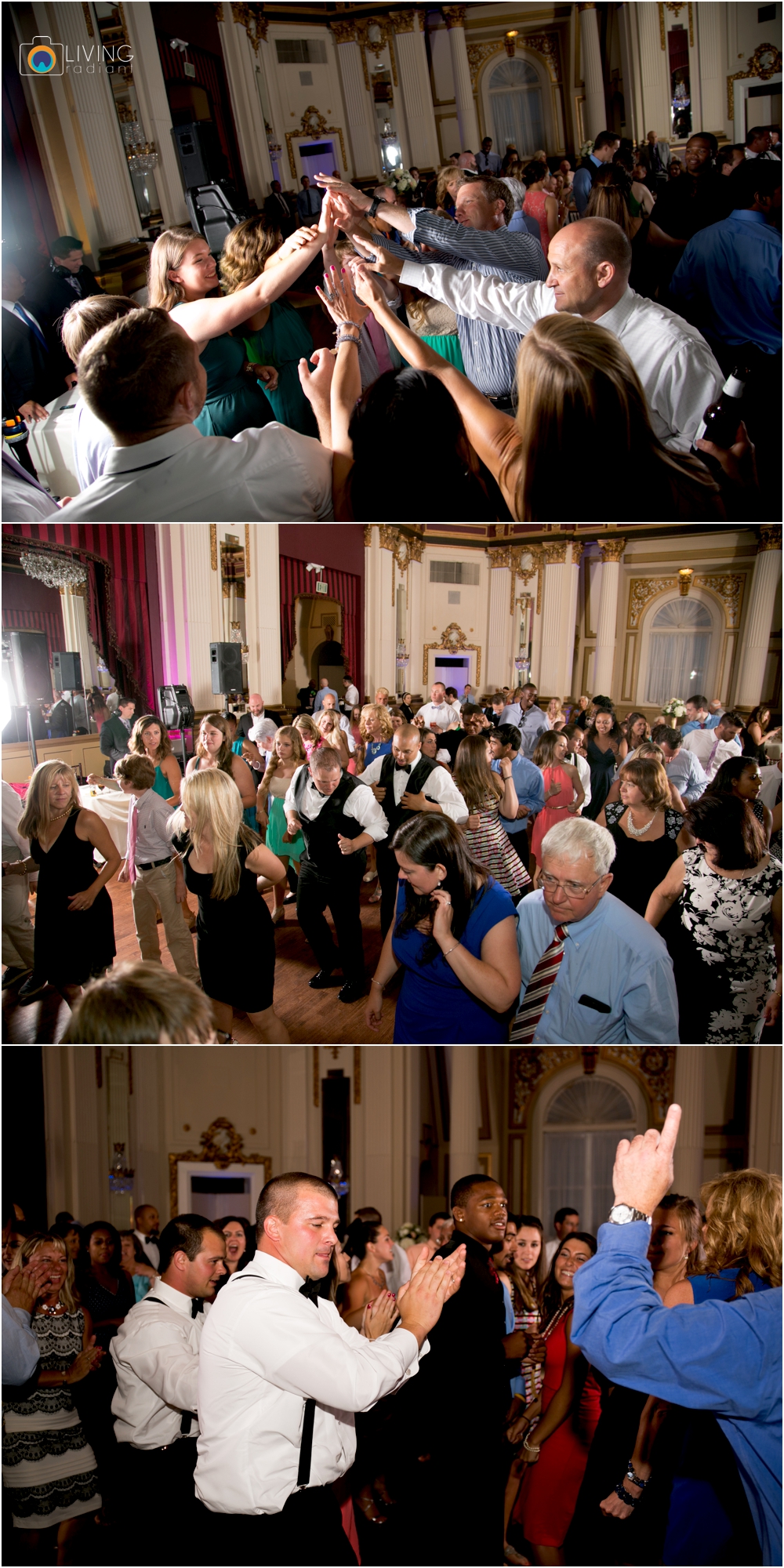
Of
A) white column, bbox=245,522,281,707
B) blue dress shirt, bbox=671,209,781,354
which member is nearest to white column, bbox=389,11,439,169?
blue dress shirt, bbox=671,209,781,354

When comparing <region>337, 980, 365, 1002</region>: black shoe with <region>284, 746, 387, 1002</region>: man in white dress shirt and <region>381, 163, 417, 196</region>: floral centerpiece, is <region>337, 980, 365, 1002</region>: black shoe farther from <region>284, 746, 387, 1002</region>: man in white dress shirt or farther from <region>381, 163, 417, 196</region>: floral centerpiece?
<region>381, 163, 417, 196</region>: floral centerpiece

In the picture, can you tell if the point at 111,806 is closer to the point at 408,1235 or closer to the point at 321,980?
the point at 321,980

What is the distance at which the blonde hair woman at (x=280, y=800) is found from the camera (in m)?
2.21

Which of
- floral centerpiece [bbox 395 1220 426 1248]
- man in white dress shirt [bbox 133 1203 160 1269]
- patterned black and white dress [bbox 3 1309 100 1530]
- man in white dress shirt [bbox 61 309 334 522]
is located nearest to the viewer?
man in white dress shirt [bbox 61 309 334 522]

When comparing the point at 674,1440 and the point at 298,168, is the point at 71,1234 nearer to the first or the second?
the point at 674,1440

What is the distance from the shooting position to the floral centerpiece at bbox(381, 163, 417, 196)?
2.09 m

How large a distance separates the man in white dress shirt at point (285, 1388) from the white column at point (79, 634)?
139 cm

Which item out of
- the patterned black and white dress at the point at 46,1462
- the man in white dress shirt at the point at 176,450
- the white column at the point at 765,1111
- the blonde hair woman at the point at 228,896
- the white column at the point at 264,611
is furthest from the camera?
the white column at the point at 765,1111

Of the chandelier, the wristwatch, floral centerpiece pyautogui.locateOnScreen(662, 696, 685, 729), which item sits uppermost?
the chandelier

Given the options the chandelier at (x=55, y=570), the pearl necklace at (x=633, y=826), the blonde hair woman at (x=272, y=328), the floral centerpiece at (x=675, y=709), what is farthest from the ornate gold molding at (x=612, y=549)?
the chandelier at (x=55, y=570)

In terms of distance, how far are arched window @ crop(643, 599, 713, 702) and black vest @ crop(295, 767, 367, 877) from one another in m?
0.84

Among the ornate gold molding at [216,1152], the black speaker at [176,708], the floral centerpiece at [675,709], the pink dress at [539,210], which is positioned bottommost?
the ornate gold molding at [216,1152]

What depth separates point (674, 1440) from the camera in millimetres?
2096

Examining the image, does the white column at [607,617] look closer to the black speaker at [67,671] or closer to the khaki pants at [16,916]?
the black speaker at [67,671]
